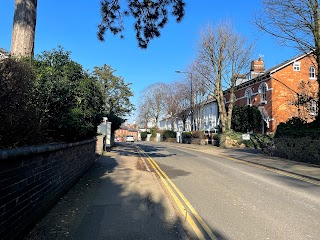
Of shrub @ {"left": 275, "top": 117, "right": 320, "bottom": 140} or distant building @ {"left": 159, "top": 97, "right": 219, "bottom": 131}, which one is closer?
shrub @ {"left": 275, "top": 117, "right": 320, "bottom": 140}

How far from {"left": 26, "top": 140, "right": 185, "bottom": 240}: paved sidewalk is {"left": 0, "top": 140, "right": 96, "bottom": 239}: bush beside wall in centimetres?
29

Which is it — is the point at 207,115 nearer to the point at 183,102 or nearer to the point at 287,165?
the point at 183,102

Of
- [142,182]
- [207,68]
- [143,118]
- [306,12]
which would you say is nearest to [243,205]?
[142,182]

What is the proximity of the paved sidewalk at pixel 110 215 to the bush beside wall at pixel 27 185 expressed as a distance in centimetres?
29

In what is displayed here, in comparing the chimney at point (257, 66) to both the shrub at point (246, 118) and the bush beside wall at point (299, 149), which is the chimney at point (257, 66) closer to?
the shrub at point (246, 118)

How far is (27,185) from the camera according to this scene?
4.56m

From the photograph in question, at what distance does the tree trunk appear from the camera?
27.7ft

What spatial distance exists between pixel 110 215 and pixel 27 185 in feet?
6.55

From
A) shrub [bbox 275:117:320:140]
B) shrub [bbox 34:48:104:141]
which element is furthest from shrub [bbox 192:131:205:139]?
shrub [bbox 34:48:104:141]

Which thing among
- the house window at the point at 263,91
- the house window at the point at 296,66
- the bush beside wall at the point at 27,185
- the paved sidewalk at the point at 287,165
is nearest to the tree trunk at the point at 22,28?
the bush beside wall at the point at 27,185

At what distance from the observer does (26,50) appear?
27.9ft

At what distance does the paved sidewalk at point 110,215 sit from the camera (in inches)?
194

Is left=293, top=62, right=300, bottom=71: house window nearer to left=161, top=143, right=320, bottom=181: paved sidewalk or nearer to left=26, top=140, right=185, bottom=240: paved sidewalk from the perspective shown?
left=161, top=143, right=320, bottom=181: paved sidewalk

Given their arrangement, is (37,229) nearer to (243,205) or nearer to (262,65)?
(243,205)
